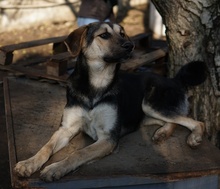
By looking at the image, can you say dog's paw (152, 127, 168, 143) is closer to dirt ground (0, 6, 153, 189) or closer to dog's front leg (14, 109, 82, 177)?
dog's front leg (14, 109, 82, 177)

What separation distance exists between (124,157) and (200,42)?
1786 millimetres

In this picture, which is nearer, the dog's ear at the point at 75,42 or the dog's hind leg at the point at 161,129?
the dog's ear at the point at 75,42

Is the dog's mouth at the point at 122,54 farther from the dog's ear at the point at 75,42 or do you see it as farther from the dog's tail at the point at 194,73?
the dog's tail at the point at 194,73

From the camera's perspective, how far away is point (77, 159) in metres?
3.09

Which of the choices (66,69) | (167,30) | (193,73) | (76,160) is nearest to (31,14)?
(66,69)

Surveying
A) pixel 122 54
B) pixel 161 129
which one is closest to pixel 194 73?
pixel 161 129

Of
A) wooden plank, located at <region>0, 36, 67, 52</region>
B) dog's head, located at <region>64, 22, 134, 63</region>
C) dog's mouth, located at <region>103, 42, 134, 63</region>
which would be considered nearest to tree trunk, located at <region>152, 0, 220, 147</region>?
dog's head, located at <region>64, 22, 134, 63</region>

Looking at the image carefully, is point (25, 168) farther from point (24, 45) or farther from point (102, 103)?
point (24, 45)

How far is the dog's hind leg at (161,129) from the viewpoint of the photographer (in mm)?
3701

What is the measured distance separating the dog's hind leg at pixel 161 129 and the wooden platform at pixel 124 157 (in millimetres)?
51

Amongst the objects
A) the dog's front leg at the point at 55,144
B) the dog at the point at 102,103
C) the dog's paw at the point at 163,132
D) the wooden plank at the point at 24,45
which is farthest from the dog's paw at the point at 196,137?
the wooden plank at the point at 24,45

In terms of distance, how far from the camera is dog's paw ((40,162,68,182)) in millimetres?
2879

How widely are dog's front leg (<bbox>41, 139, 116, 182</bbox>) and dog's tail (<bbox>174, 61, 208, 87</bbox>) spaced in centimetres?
120

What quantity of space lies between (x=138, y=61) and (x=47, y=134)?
2.14m
